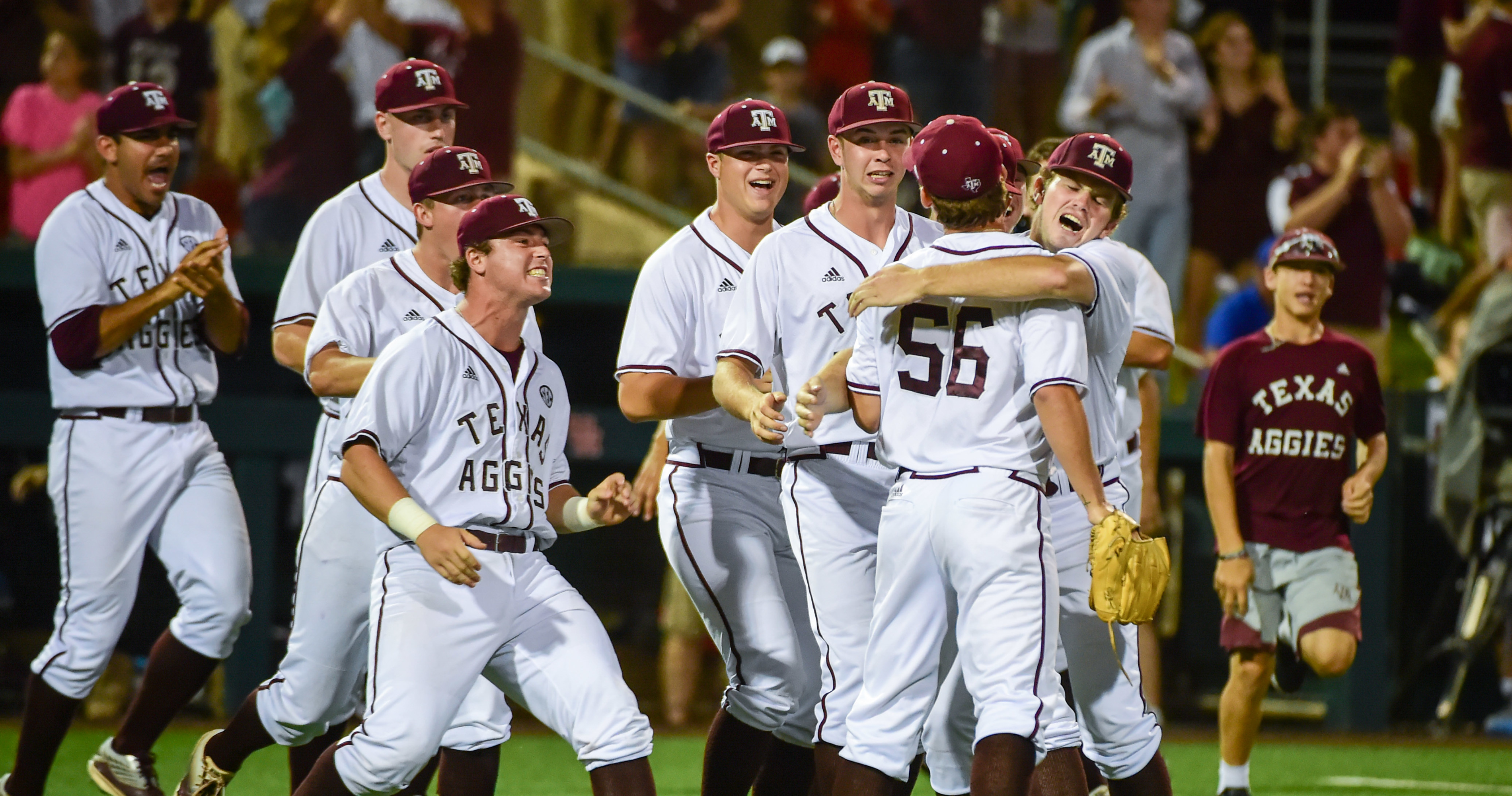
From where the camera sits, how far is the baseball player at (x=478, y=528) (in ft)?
13.2

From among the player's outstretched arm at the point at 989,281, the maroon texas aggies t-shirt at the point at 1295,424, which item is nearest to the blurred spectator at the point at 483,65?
Result: the maroon texas aggies t-shirt at the point at 1295,424

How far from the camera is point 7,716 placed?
27.3 ft

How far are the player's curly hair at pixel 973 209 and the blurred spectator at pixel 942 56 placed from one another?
17.0 feet

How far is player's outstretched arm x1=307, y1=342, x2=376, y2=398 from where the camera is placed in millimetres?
4852

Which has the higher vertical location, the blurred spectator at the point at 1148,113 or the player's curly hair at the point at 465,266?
the blurred spectator at the point at 1148,113

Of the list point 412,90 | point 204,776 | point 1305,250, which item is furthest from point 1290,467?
point 204,776

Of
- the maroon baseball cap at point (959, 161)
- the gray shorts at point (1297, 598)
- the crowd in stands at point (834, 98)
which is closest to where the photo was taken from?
the maroon baseball cap at point (959, 161)

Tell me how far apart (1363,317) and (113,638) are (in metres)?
6.40

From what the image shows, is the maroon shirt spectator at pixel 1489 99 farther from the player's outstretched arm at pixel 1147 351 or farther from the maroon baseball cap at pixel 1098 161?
the maroon baseball cap at pixel 1098 161

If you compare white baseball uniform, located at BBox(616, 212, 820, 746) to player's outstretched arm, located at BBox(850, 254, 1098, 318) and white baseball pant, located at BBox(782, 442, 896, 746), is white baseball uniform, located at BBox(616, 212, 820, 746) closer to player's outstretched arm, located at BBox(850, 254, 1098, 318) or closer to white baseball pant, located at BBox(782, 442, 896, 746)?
white baseball pant, located at BBox(782, 442, 896, 746)

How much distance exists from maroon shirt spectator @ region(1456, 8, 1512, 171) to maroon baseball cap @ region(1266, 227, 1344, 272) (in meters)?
4.13

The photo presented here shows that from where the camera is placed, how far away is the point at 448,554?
3.99 metres

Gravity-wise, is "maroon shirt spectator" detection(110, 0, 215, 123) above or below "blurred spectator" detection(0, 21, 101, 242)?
above

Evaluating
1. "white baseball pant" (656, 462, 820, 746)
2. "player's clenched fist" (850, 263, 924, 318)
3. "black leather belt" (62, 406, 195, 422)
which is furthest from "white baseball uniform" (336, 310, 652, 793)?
"black leather belt" (62, 406, 195, 422)
